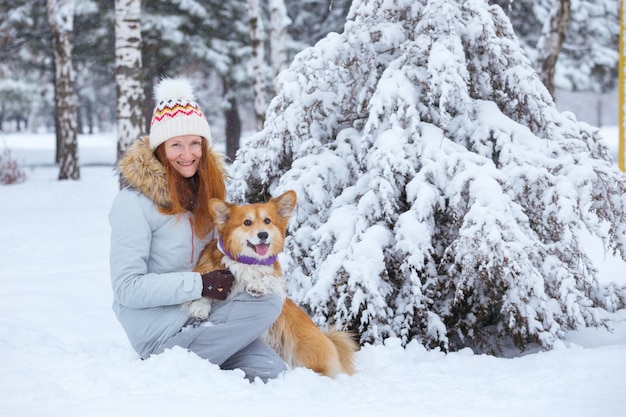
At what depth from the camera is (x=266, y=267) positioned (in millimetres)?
3812

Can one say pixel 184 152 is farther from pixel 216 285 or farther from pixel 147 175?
pixel 216 285

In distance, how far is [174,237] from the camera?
3842 millimetres

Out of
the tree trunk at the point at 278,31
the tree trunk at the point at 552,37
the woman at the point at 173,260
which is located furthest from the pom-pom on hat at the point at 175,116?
the tree trunk at the point at 278,31

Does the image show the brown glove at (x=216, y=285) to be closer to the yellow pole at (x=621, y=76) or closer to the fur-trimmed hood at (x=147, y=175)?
the fur-trimmed hood at (x=147, y=175)

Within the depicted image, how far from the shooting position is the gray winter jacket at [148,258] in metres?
3.62

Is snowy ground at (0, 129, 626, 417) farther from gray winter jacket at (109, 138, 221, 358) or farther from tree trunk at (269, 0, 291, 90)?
tree trunk at (269, 0, 291, 90)

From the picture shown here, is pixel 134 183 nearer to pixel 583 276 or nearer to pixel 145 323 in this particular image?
pixel 145 323

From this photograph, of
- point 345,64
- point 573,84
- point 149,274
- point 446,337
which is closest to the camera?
point 149,274

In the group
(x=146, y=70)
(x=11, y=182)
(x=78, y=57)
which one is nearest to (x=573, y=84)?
(x=146, y=70)

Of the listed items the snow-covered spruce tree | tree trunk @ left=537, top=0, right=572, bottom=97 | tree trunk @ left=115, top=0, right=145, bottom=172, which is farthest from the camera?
tree trunk @ left=537, top=0, right=572, bottom=97

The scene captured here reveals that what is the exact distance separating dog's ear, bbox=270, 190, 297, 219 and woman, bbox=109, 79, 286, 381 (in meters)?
0.42

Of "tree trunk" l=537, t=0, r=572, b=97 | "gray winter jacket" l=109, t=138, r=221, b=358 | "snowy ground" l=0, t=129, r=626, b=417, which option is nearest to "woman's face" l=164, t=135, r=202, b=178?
"gray winter jacket" l=109, t=138, r=221, b=358

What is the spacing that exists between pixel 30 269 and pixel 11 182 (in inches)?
362

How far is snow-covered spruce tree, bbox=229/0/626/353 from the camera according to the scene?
4535mm
